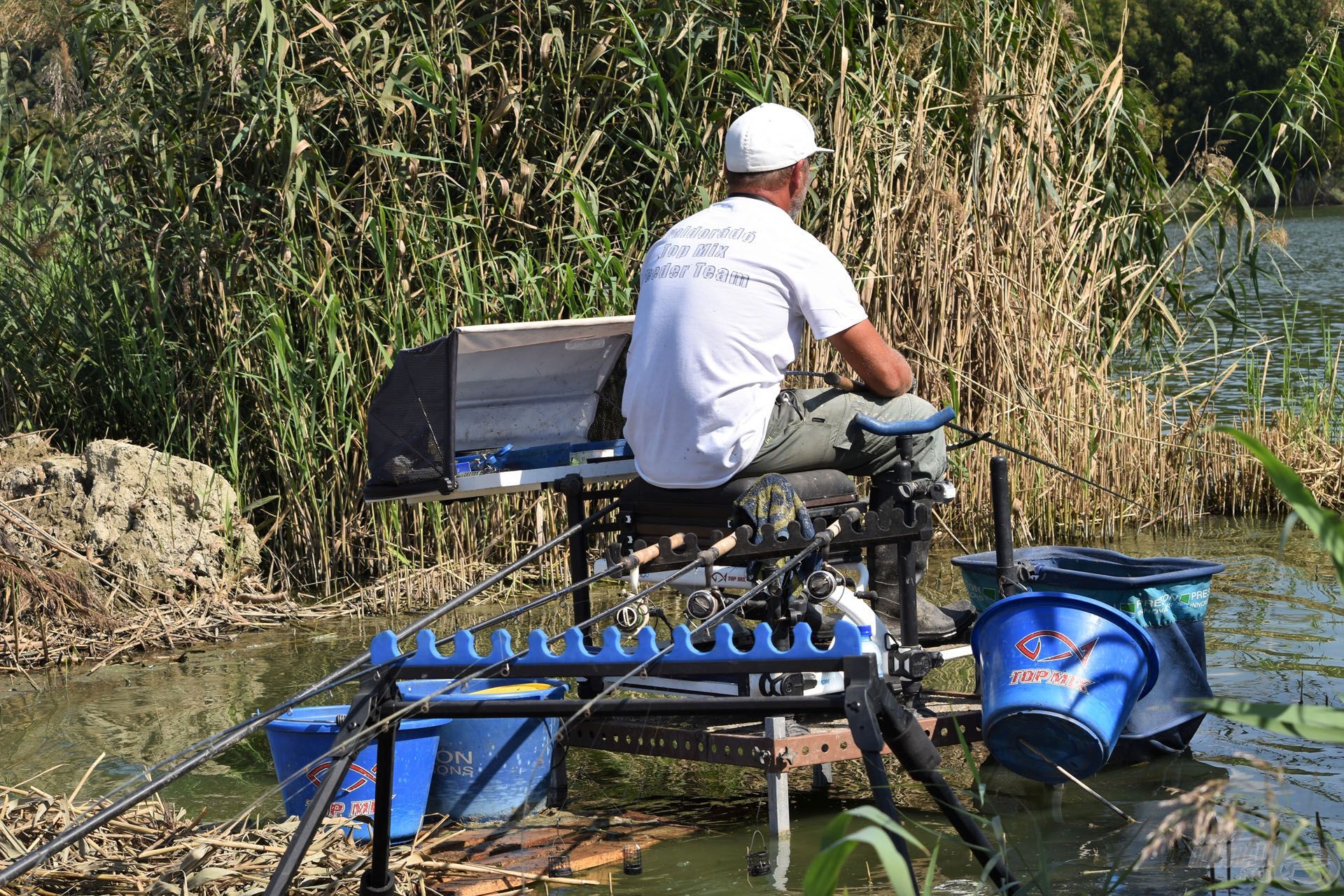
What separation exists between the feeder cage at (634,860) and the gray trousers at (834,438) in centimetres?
105

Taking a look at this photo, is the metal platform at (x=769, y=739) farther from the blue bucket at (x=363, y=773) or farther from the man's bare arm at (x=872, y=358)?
the man's bare arm at (x=872, y=358)

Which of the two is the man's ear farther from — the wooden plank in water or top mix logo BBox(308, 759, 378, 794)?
top mix logo BBox(308, 759, 378, 794)

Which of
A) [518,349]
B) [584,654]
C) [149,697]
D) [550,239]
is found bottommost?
[149,697]

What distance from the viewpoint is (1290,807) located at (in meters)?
3.90

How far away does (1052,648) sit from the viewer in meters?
3.70

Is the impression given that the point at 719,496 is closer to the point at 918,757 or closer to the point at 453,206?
the point at 918,757

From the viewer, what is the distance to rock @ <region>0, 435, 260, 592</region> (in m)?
6.77

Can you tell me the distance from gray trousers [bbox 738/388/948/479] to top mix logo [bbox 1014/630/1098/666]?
28.4 inches

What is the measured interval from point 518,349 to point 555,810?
1.39m

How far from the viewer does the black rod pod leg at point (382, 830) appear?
323cm

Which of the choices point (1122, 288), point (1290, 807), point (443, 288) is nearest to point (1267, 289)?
point (1122, 288)

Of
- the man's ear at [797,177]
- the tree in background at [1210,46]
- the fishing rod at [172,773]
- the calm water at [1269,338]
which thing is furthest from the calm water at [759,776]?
the tree in background at [1210,46]

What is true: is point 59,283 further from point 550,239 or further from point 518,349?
point 518,349

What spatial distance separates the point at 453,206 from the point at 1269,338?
4.73 metres
